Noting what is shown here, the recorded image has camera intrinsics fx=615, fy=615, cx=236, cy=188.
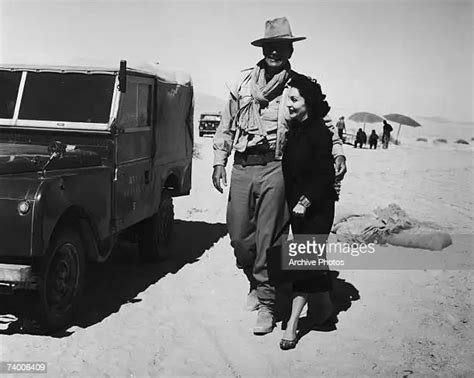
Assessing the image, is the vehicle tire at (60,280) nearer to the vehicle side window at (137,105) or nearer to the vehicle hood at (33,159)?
the vehicle hood at (33,159)

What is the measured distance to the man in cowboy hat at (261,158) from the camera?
4.79 m

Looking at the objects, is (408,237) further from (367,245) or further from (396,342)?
(396,342)

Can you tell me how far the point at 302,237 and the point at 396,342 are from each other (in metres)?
1.05

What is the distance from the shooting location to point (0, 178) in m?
4.13

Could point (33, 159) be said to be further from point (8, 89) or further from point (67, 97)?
point (8, 89)

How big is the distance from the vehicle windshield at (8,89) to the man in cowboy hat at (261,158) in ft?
6.34

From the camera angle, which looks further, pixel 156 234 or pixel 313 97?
pixel 156 234

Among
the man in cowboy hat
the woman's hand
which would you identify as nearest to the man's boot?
the man in cowboy hat

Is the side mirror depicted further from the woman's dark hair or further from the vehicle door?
the woman's dark hair

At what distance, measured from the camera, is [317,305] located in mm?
4953

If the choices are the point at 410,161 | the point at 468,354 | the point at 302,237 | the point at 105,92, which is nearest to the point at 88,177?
the point at 105,92

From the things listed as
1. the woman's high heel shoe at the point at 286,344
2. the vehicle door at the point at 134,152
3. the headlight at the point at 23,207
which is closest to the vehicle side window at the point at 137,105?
the vehicle door at the point at 134,152

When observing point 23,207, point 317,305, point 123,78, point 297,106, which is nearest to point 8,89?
point 123,78

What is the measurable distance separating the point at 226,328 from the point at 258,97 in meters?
1.84
